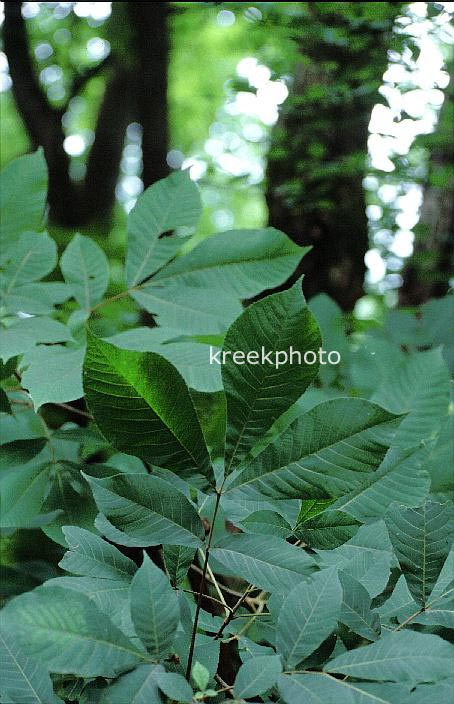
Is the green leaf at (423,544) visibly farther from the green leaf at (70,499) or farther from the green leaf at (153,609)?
the green leaf at (70,499)

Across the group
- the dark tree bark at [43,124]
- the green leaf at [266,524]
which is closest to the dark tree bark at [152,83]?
the dark tree bark at [43,124]

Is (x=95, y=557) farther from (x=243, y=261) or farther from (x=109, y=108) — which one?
(x=109, y=108)

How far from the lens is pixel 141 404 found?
1.30ft

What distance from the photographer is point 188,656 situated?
16.3 inches

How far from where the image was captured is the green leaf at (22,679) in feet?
1.24

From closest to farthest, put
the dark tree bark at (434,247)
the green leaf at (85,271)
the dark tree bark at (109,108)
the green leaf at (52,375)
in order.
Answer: the green leaf at (52,375) < the green leaf at (85,271) < the dark tree bark at (109,108) < the dark tree bark at (434,247)

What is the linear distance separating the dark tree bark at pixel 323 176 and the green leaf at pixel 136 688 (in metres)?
2.06

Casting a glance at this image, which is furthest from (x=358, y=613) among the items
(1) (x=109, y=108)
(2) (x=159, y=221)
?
(1) (x=109, y=108)

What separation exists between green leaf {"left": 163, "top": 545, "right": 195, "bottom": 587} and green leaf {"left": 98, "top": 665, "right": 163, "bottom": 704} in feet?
0.27

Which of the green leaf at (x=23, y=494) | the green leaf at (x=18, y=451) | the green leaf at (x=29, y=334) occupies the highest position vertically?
the green leaf at (x=29, y=334)

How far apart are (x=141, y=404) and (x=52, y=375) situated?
265 millimetres

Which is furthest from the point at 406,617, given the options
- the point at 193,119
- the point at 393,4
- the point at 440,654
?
the point at 193,119

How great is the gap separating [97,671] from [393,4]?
1945 millimetres

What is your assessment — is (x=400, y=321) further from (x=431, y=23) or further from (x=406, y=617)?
(x=406, y=617)
